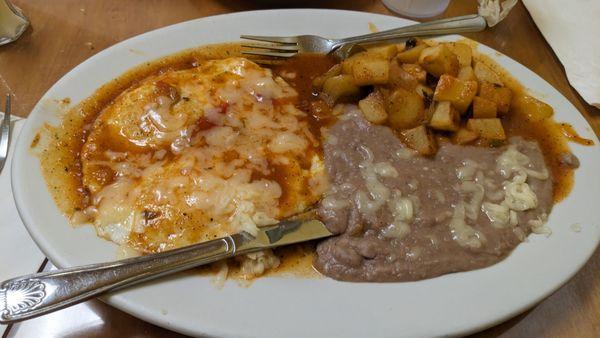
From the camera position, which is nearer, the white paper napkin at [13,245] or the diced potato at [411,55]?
the white paper napkin at [13,245]

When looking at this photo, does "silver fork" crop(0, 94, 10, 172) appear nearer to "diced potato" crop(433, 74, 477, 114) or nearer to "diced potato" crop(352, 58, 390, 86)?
"diced potato" crop(352, 58, 390, 86)

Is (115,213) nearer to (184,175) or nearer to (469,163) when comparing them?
(184,175)

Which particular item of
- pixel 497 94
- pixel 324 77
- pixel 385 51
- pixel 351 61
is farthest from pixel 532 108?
pixel 324 77

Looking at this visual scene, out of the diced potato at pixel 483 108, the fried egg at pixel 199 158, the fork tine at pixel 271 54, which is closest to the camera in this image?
the fried egg at pixel 199 158

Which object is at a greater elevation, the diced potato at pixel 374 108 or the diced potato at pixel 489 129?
the diced potato at pixel 374 108

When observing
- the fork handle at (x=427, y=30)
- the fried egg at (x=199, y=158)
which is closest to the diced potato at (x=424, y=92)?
the fork handle at (x=427, y=30)

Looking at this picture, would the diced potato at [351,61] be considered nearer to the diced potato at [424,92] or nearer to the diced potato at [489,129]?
the diced potato at [424,92]

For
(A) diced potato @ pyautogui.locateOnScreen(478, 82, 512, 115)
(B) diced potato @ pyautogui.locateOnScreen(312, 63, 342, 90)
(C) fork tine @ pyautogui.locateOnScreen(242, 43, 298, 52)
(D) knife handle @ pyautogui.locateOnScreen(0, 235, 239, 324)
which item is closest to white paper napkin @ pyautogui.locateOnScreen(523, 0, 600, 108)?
(A) diced potato @ pyautogui.locateOnScreen(478, 82, 512, 115)
